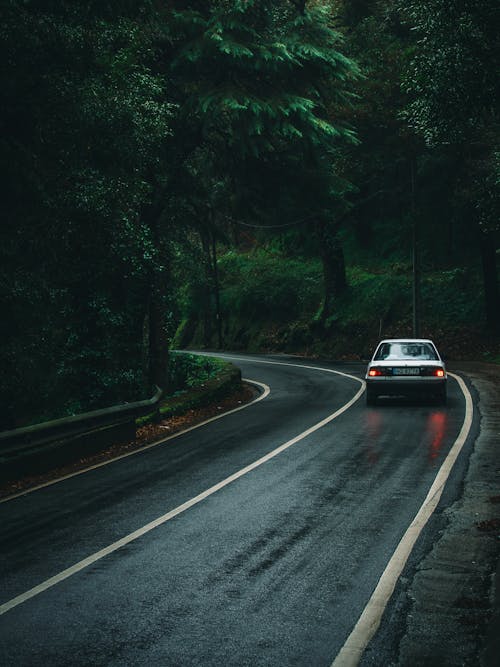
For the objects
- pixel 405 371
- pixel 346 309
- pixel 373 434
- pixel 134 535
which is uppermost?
pixel 346 309

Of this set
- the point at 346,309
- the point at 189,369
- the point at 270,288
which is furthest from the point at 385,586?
the point at 270,288

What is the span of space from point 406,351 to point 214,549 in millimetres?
12532

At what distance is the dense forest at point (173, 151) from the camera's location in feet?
41.1

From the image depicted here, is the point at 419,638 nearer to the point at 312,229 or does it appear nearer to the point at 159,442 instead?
the point at 159,442

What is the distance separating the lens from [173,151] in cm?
2152

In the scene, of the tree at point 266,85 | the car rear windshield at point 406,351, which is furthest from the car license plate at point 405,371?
the tree at point 266,85

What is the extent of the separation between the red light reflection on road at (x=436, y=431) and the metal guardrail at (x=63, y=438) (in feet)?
18.3

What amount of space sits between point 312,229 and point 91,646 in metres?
38.4

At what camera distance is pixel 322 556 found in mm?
6684

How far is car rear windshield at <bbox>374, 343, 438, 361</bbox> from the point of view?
18.5m

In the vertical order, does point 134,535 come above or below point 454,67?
below

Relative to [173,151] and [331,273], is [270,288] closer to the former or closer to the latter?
[331,273]

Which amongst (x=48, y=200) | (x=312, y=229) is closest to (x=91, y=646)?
(x=48, y=200)

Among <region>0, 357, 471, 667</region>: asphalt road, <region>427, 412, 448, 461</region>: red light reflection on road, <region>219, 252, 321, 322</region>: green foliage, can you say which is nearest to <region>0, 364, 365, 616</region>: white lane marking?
<region>0, 357, 471, 667</region>: asphalt road
